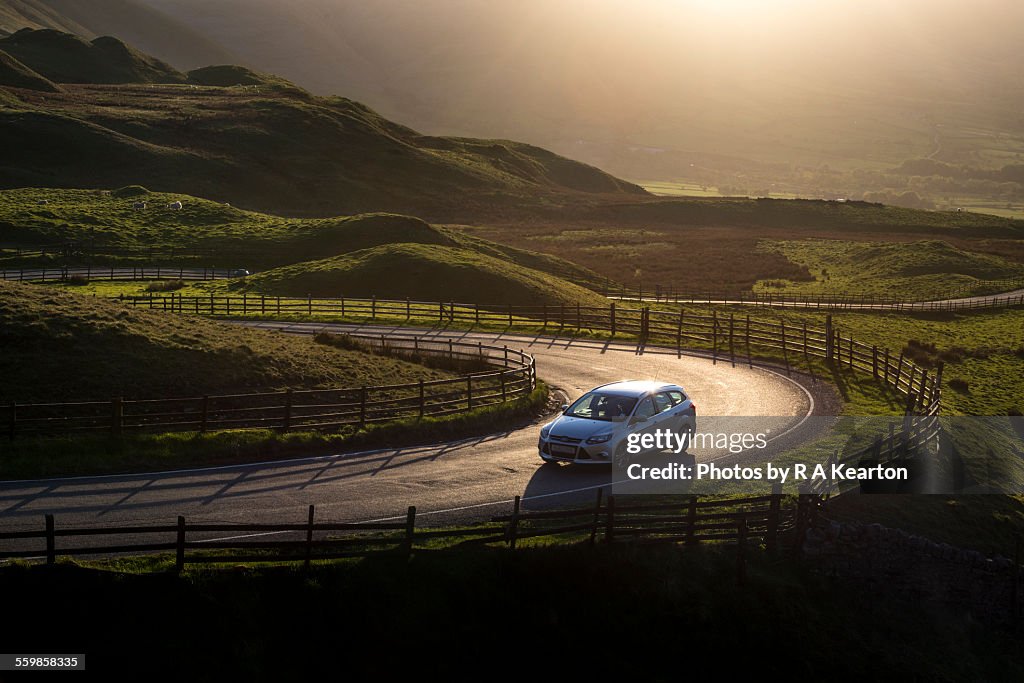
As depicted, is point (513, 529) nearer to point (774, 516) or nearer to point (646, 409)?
point (774, 516)

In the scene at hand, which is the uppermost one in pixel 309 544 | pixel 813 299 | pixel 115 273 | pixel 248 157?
pixel 248 157

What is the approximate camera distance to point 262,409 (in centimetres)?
2727

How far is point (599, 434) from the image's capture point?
958 inches

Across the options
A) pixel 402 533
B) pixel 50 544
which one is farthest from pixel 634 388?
pixel 50 544

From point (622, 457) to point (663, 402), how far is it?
2.15 m

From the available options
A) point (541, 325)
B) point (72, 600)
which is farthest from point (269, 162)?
point (72, 600)

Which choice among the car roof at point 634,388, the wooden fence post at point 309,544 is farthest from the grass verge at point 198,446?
the wooden fence post at point 309,544

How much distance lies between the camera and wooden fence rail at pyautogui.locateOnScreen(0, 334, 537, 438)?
25375 millimetres

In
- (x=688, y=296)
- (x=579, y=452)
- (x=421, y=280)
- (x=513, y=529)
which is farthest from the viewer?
(x=688, y=296)

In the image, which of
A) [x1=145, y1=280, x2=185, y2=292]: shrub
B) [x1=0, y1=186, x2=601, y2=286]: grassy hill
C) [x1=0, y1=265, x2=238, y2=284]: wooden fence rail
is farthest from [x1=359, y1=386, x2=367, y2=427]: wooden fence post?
[x1=0, y1=186, x2=601, y2=286]: grassy hill

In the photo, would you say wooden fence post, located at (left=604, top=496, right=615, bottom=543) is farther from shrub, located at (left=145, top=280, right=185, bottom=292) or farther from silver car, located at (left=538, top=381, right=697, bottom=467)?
shrub, located at (left=145, top=280, right=185, bottom=292)

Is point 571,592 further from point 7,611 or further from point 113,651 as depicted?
point 7,611

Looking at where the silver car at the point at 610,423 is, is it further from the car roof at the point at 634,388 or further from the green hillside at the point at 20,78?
the green hillside at the point at 20,78

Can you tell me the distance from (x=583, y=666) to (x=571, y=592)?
1.35 meters
